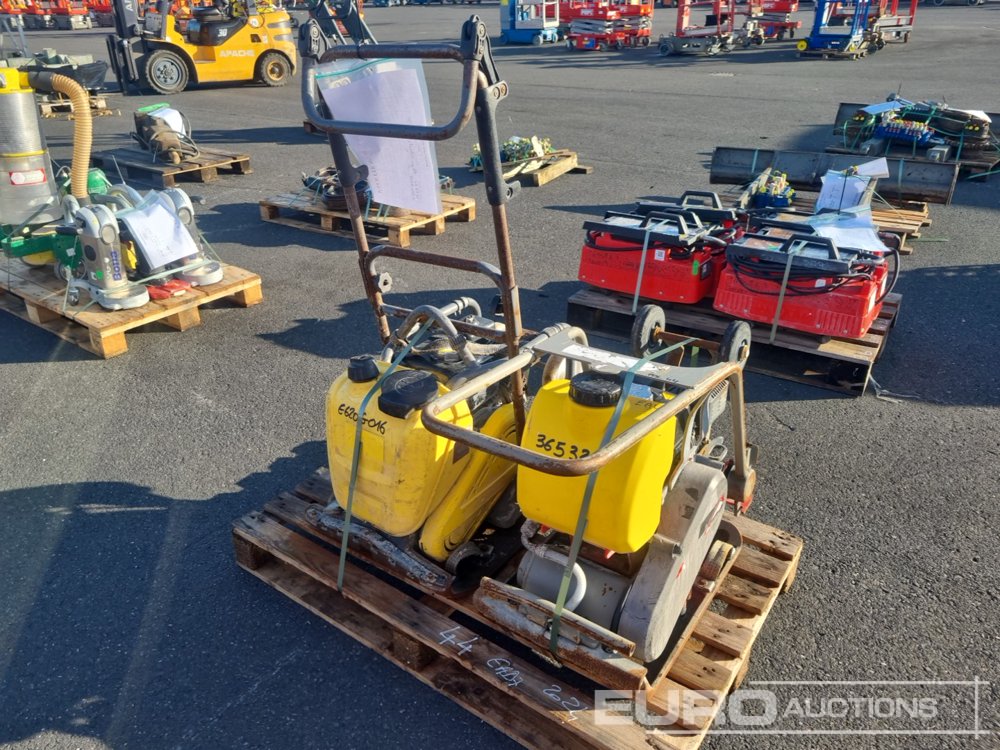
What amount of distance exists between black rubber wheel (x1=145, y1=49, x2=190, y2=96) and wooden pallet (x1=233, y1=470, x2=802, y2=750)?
51.4ft

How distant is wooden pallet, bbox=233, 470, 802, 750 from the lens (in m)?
2.55

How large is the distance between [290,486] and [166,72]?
1556 centimetres

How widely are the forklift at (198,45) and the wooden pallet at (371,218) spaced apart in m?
9.31

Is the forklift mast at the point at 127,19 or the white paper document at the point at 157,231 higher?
the forklift mast at the point at 127,19

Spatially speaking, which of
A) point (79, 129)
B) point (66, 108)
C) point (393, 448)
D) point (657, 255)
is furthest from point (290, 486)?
point (66, 108)

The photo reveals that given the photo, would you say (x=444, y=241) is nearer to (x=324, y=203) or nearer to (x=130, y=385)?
(x=324, y=203)

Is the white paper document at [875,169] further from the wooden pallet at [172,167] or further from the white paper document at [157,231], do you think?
the wooden pallet at [172,167]

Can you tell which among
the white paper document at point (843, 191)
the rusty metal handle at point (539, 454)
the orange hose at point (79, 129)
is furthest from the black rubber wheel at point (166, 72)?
the rusty metal handle at point (539, 454)

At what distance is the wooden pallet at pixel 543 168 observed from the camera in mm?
9803

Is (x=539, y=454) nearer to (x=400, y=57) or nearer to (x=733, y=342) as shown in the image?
(x=400, y=57)

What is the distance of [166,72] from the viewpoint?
1631 centimetres

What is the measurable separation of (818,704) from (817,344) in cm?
275

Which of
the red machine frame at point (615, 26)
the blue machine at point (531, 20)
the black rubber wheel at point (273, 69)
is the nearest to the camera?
the black rubber wheel at point (273, 69)

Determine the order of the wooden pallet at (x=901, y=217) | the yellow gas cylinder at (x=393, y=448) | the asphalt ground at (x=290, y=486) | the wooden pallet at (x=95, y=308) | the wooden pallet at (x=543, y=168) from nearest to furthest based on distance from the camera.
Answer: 1. the yellow gas cylinder at (x=393, y=448)
2. the asphalt ground at (x=290, y=486)
3. the wooden pallet at (x=95, y=308)
4. the wooden pallet at (x=901, y=217)
5. the wooden pallet at (x=543, y=168)
